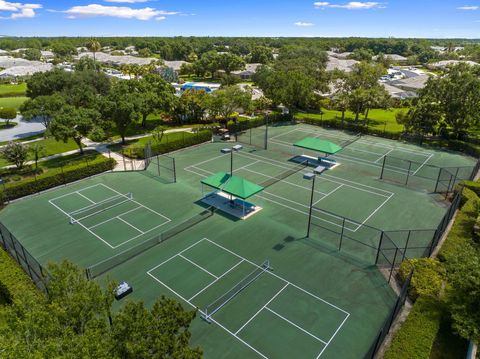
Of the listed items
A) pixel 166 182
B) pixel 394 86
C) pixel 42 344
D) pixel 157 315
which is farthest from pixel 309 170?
pixel 394 86

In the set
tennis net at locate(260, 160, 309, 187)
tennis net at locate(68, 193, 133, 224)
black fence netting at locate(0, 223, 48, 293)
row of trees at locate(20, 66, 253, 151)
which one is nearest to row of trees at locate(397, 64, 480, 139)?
tennis net at locate(260, 160, 309, 187)

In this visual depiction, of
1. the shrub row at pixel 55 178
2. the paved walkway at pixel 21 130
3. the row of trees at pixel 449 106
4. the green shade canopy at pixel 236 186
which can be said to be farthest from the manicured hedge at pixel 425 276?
the paved walkway at pixel 21 130

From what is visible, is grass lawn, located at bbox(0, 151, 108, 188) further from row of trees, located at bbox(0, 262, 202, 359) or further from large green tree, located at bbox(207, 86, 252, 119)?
row of trees, located at bbox(0, 262, 202, 359)

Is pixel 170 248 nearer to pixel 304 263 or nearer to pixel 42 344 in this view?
pixel 304 263

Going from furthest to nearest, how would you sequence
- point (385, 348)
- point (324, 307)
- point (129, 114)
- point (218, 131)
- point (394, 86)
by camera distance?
point (394, 86) < point (218, 131) < point (129, 114) < point (324, 307) < point (385, 348)

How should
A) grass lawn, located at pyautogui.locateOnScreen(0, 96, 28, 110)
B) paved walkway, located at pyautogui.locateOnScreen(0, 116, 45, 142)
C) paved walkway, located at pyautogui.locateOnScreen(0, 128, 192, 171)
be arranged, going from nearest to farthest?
paved walkway, located at pyautogui.locateOnScreen(0, 128, 192, 171), paved walkway, located at pyautogui.locateOnScreen(0, 116, 45, 142), grass lawn, located at pyautogui.locateOnScreen(0, 96, 28, 110)

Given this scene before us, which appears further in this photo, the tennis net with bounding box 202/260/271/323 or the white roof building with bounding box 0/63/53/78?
the white roof building with bounding box 0/63/53/78

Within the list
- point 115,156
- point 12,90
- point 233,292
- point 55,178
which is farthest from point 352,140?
point 12,90
